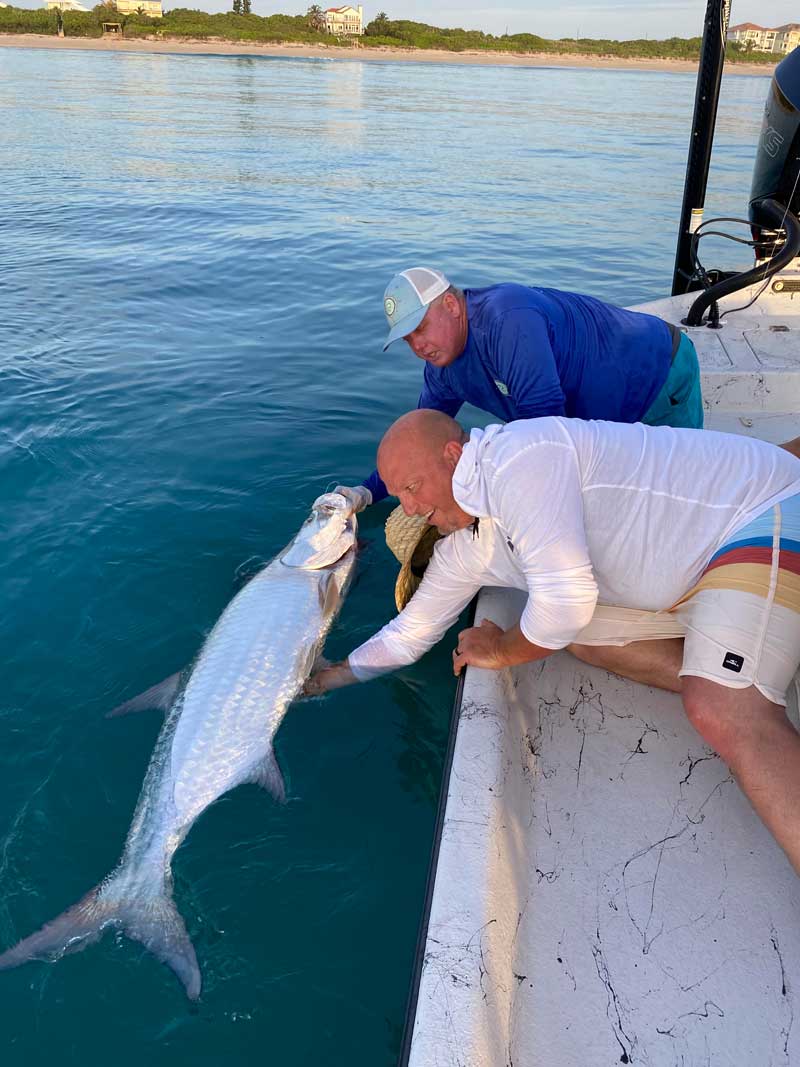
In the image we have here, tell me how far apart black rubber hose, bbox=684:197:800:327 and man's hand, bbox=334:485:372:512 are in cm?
376

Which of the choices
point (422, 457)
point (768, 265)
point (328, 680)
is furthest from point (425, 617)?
point (768, 265)

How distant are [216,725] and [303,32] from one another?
330 feet

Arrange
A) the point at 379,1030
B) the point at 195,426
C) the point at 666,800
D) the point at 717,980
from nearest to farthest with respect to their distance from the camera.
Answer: the point at 717,980 < the point at 379,1030 < the point at 666,800 < the point at 195,426

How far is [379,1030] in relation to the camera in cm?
280

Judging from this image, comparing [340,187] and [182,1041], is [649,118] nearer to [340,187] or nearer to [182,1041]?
[340,187]

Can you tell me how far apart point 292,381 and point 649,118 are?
30619 millimetres

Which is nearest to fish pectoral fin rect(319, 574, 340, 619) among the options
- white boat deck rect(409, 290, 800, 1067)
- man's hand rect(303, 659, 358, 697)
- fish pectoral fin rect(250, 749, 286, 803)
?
man's hand rect(303, 659, 358, 697)

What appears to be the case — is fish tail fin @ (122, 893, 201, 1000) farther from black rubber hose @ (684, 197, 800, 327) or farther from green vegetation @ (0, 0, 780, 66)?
green vegetation @ (0, 0, 780, 66)

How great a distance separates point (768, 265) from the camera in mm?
6742

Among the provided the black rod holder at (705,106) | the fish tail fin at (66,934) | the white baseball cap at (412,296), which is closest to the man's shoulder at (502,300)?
the white baseball cap at (412,296)

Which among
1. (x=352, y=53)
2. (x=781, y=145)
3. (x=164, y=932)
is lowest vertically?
(x=164, y=932)

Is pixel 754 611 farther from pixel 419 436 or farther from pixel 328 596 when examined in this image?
pixel 328 596

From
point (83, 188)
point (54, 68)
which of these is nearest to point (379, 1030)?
point (83, 188)

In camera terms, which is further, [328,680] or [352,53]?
[352,53]
